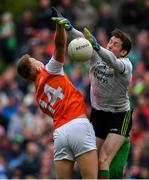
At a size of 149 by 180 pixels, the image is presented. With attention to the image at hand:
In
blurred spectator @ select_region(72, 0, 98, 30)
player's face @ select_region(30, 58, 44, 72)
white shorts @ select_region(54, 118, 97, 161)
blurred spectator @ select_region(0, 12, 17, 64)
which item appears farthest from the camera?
blurred spectator @ select_region(0, 12, 17, 64)

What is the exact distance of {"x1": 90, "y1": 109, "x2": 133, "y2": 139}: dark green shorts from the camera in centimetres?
1164

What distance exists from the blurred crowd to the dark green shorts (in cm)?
390

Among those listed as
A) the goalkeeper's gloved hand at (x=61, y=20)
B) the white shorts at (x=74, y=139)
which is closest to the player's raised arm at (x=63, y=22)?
the goalkeeper's gloved hand at (x=61, y=20)

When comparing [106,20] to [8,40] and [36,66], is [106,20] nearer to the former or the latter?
[8,40]

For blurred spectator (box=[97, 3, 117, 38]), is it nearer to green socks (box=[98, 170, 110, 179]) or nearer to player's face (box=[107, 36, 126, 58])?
player's face (box=[107, 36, 126, 58])

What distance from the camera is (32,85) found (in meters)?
19.9

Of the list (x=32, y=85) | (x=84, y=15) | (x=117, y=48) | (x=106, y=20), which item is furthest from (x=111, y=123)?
(x=84, y=15)

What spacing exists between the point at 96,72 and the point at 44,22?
987 centimetres

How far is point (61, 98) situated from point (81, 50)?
79 cm

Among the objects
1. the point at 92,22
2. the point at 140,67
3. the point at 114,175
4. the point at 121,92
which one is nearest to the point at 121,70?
the point at 121,92

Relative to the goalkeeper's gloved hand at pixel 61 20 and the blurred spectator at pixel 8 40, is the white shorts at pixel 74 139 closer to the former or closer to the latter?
the goalkeeper's gloved hand at pixel 61 20

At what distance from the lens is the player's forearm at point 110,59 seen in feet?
35.4

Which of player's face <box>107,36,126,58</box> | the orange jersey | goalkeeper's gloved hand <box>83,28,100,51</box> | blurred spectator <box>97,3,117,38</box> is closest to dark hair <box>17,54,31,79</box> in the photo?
the orange jersey

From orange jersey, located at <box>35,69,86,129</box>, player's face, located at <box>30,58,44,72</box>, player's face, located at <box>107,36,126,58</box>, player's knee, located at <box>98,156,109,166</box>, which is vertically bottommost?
player's knee, located at <box>98,156,109,166</box>
